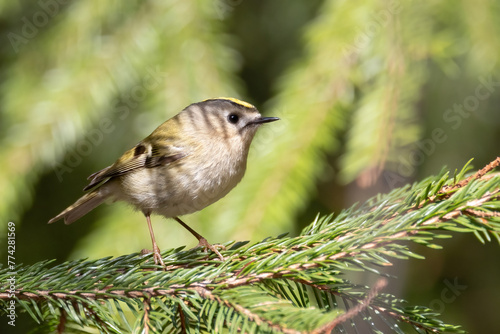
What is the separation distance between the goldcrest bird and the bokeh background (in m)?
0.06

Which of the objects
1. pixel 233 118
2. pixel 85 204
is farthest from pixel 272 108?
pixel 85 204

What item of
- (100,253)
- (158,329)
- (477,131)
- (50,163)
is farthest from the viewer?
(477,131)

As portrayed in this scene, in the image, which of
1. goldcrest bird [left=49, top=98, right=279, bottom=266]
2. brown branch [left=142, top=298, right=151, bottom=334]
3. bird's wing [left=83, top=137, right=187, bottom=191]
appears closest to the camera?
brown branch [left=142, top=298, right=151, bottom=334]

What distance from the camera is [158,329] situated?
1184mm

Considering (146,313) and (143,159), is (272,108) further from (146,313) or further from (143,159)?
(146,313)

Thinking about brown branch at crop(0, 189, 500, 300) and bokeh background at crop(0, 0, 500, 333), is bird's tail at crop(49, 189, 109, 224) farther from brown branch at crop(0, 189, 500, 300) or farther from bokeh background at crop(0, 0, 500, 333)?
brown branch at crop(0, 189, 500, 300)

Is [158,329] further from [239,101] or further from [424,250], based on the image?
[424,250]

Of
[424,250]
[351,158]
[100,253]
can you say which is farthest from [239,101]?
[424,250]

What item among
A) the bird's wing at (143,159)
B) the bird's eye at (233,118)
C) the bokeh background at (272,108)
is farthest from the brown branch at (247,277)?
the bird's eye at (233,118)

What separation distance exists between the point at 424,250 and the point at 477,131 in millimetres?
647

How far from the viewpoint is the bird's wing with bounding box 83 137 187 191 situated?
2.01 meters

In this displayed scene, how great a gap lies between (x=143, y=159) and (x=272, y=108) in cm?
52

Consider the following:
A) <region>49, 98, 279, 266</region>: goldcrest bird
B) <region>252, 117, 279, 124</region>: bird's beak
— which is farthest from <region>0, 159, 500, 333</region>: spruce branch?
<region>252, 117, 279, 124</region>: bird's beak

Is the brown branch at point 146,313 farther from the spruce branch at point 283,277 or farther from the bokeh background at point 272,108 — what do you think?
the bokeh background at point 272,108
